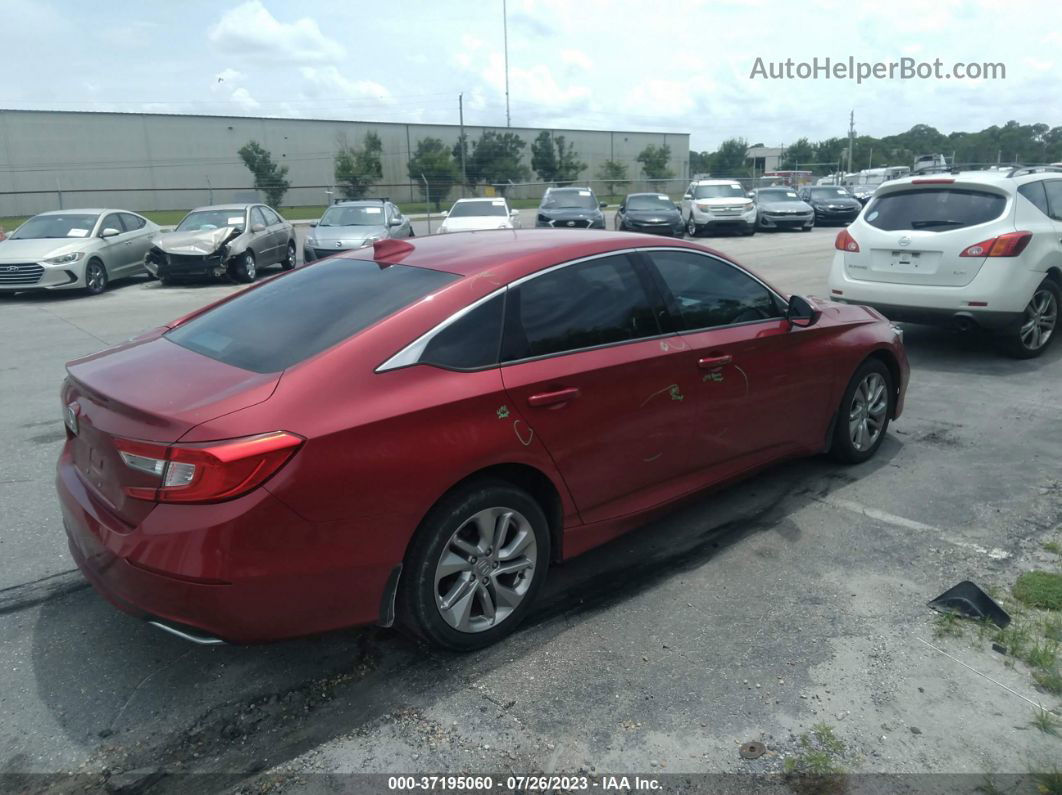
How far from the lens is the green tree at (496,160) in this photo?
62.3m

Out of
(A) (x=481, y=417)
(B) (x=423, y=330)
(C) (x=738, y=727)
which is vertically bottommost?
(C) (x=738, y=727)

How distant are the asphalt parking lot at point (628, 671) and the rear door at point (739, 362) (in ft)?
1.60

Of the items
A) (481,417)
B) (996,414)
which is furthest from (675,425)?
(996,414)

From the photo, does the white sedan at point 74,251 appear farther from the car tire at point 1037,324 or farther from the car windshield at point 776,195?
the car windshield at point 776,195

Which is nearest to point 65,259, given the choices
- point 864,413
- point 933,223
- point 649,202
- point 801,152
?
point 933,223

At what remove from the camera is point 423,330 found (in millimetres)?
3238

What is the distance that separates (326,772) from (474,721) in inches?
21.0

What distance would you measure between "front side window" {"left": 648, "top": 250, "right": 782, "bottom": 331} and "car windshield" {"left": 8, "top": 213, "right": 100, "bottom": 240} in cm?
1391

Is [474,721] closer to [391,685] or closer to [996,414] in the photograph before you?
[391,685]

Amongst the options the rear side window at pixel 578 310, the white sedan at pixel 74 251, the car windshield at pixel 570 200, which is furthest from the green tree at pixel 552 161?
the rear side window at pixel 578 310

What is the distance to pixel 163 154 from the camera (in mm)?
62844

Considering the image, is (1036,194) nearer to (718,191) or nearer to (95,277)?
(95,277)

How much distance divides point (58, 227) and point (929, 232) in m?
14.3

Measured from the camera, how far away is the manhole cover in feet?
9.16
